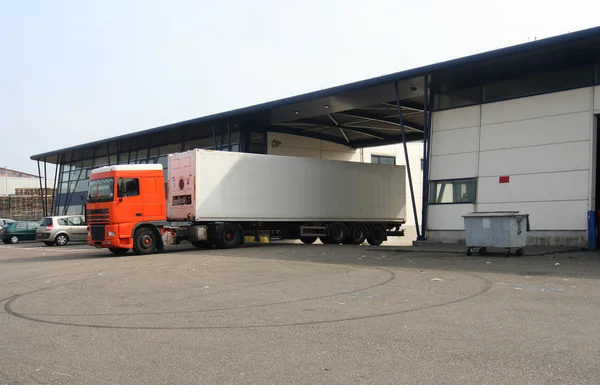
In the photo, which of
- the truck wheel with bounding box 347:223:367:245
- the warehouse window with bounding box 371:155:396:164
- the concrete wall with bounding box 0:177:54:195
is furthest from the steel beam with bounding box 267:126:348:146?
the concrete wall with bounding box 0:177:54:195

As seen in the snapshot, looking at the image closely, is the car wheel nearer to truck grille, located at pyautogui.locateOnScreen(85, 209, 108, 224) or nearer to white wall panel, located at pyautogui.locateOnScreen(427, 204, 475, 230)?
truck grille, located at pyautogui.locateOnScreen(85, 209, 108, 224)

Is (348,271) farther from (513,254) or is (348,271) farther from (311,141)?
(311,141)

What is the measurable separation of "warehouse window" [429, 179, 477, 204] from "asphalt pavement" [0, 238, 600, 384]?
357 inches

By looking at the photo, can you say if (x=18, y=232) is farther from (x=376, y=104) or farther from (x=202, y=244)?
(x=376, y=104)

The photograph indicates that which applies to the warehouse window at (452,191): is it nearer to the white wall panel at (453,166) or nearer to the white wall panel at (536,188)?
the white wall panel at (453,166)

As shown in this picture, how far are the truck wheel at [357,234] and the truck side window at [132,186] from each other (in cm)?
1052

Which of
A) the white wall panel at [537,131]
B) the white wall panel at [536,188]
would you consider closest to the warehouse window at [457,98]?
the white wall panel at [537,131]

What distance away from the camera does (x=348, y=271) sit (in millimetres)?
13086

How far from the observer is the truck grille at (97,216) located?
2006 cm

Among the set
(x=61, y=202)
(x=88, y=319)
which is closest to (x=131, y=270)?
(x=88, y=319)

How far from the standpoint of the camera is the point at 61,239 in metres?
30.1

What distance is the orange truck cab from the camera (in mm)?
19969

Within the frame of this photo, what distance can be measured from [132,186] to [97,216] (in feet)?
5.24

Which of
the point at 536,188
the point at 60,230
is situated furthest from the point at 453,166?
the point at 60,230
